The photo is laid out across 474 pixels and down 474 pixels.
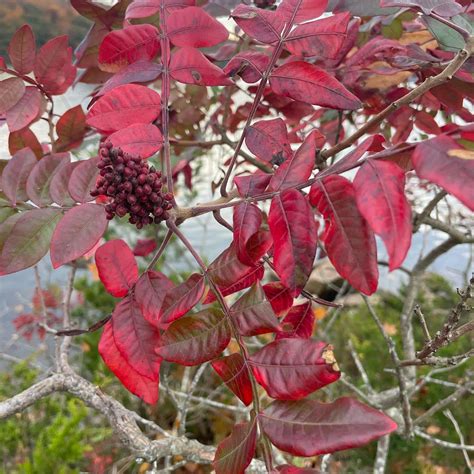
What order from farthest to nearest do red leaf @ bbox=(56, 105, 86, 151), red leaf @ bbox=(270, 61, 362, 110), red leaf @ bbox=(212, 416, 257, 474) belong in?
red leaf @ bbox=(56, 105, 86, 151)
red leaf @ bbox=(270, 61, 362, 110)
red leaf @ bbox=(212, 416, 257, 474)

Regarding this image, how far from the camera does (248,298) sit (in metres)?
0.50

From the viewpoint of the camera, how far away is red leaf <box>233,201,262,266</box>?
19.3 inches

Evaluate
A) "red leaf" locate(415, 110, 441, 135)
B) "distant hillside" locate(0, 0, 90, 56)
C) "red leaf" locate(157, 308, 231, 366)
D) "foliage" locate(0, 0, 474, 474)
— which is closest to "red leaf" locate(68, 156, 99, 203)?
"foliage" locate(0, 0, 474, 474)

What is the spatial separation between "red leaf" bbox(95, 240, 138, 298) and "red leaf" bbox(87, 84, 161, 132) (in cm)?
14

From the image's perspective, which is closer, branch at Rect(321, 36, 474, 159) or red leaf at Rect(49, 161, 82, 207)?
branch at Rect(321, 36, 474, 159)

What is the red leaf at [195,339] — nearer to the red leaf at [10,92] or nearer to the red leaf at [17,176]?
the red leaf at [17,176]

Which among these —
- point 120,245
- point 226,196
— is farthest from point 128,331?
point 226,196

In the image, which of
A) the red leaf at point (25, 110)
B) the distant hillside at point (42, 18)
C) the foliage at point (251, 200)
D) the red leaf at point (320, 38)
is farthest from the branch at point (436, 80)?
the distant hillside at point (42, 18)

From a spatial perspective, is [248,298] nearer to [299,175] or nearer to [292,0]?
[299,175]

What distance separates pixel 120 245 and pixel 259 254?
0.17m

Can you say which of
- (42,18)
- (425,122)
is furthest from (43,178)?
(42,18)

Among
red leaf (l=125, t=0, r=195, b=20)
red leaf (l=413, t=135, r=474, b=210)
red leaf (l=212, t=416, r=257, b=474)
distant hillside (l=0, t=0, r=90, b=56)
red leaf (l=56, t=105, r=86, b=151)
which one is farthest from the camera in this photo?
distant hillside (l=0, t=0, r=90, b=56)

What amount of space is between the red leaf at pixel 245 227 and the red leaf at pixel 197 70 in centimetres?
21

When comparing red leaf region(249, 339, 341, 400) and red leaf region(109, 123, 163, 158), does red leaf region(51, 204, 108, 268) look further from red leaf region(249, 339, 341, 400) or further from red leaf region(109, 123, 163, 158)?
red leaf region(249, 339, 341, 400)
